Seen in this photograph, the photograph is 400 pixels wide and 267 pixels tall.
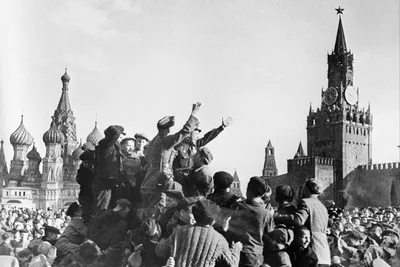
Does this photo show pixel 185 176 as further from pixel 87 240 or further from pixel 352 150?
pixel 352 150

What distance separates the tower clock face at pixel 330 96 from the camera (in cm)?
8119

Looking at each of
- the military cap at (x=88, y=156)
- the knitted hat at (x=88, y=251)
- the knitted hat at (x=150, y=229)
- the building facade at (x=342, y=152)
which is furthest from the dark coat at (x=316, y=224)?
the building facade at (x=342, y=152)

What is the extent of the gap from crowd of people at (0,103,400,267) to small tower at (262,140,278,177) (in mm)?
95858

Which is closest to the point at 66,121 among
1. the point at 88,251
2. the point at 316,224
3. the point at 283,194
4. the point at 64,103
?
the point at 64,103

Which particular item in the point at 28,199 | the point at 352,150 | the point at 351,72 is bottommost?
the point at 28,199

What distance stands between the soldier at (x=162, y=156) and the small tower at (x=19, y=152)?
83250 mm

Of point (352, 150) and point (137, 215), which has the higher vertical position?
point (352, 150)

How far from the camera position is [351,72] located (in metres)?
81.8

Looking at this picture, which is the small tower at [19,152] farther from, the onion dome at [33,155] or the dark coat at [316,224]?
the dark coat at [316,224]

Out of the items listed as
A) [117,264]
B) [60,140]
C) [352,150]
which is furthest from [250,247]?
[60,140]

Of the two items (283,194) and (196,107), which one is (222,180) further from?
(196,107)

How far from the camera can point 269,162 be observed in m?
106

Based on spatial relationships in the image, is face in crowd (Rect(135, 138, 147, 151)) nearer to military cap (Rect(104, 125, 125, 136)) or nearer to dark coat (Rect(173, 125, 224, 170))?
dark coat (Rect(173, 125, 224, 170))

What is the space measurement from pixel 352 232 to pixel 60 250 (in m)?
3.43
